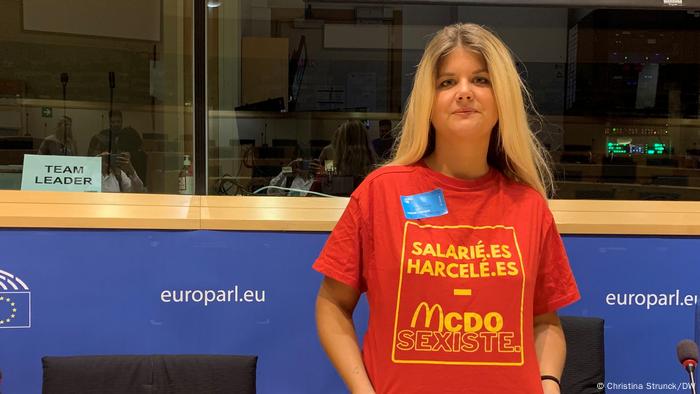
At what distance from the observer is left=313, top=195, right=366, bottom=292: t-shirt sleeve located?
1.04 metres

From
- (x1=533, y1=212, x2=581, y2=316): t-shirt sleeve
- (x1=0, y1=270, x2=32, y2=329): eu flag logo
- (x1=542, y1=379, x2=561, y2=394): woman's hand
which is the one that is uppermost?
(x1=533, y1=212, x2=581, y2=316): t-shirt sleeve

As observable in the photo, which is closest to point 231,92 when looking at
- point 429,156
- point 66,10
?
point 66,10

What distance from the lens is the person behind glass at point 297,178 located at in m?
3.18

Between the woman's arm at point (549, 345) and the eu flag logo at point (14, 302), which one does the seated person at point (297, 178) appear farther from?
the woman's arm at point (549, 345)

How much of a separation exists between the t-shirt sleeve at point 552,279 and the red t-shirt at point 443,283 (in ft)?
0.14

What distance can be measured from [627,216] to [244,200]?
50.8 inches

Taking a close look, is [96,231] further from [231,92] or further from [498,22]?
[498,22]

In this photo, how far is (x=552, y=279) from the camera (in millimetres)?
1089

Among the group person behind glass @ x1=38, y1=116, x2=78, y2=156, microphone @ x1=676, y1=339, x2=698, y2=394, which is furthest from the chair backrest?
person behind glass @ x1=38, y1=116, x2=78, y2=156

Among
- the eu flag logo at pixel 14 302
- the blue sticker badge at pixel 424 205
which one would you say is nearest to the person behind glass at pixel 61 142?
the eu flag logo at pixel 14 302

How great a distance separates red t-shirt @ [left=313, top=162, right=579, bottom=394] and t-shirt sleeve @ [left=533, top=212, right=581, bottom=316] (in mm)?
42

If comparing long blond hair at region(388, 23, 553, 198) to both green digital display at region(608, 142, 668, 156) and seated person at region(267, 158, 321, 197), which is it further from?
green digital display at region(608, 142, 668, 156)

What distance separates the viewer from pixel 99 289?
2068 mm

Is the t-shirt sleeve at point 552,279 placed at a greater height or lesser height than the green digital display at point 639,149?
lesser
